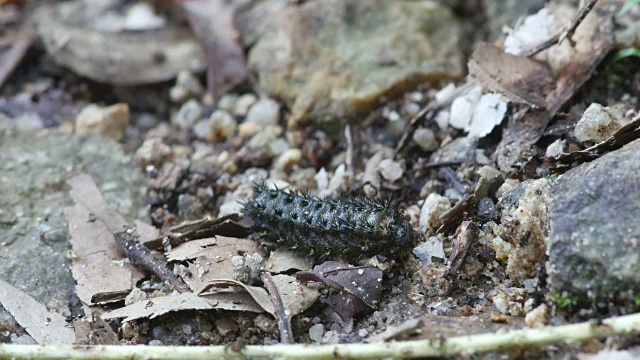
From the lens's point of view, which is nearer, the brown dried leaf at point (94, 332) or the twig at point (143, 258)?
the brown dried leaf at point (94, 332)

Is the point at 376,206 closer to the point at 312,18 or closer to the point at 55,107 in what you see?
the point at 312,18

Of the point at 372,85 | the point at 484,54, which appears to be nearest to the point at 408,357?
the point at 484,54

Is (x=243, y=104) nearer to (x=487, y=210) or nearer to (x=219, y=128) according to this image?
(x=219, y=128)

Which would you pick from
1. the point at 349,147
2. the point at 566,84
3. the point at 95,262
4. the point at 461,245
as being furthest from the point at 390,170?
the point at 95,262

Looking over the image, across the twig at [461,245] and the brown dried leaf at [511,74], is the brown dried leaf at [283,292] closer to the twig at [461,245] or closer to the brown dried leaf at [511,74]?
the twig at [461,245]

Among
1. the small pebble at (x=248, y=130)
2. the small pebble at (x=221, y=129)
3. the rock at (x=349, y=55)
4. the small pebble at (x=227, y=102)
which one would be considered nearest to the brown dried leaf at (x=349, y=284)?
the rock at (x=349, y=55)

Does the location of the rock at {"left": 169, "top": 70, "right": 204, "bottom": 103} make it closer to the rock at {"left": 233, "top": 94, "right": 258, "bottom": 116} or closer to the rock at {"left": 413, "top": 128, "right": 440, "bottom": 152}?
the rock at {"left": 233, "top": 94, "right": 258, "bottom": 116}
